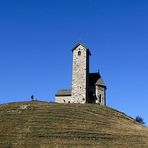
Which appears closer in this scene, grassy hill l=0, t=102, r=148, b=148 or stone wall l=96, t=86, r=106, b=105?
grassy hill l=0, t=102, r=148, b=148

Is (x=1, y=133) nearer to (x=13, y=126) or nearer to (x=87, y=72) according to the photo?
(x=13, y=126)

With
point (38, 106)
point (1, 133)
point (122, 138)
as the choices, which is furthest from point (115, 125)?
point (1, 133)

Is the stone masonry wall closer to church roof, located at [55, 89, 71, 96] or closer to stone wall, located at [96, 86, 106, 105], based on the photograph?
stone wall, located at [96, 86, 106, 105]

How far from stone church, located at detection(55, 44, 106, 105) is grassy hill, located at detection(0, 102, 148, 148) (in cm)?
769

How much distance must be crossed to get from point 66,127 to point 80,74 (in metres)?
25.0

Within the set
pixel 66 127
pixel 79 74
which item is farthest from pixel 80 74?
pixel 66 127

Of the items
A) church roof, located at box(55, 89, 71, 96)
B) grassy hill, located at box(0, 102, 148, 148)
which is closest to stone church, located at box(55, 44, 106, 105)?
church roof, located at box(55, 89, 71, 96)

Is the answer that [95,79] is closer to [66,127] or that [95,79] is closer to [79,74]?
[79,74]

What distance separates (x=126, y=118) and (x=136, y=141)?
60.5ft

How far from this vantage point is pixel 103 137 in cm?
7500

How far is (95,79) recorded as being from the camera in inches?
4092

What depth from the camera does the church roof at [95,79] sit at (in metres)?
103

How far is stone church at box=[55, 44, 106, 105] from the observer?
100 metres

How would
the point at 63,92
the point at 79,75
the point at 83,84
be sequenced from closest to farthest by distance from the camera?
the point at 83,84 < the point at 79,75 < the point at 63,92
